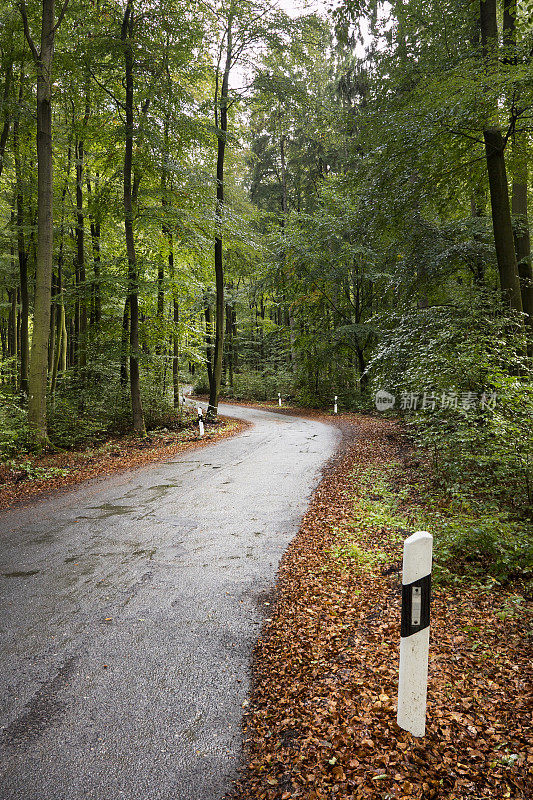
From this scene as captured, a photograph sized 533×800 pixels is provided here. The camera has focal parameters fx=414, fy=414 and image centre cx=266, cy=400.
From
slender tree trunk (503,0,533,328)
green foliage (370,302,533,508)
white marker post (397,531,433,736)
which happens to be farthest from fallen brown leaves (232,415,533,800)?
slender tree trunk (503,0,533,328)

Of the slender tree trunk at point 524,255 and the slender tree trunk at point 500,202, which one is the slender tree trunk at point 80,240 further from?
the slender tree trunk at point 524,255

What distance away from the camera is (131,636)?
355cm

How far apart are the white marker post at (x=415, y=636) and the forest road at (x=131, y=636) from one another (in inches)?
41.4

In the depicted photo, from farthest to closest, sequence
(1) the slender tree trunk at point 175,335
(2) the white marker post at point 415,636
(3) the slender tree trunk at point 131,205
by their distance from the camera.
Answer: (1) the slender tree trunk at point 175,335 < (3) the slender tree trunk at point 131,205 < (2) the white marker post at point 415,636

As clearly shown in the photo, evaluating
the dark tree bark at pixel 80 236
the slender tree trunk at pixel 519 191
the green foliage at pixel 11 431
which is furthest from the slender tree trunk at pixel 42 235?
the slender tree trunk at pixel 519 191

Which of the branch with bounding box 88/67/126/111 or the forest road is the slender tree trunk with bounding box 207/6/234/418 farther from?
the forest road

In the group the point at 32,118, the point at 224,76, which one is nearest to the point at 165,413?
the point at 32,118

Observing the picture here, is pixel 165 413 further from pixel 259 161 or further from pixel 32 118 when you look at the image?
pixel 259 161

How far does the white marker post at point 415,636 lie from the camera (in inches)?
89.0

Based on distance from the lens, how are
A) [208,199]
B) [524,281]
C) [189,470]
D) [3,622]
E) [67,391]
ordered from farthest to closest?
[67,391] < [208,199] < [524,281] < [189,470] < [3,622]

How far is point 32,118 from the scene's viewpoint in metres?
11.4

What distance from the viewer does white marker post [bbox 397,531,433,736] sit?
226cm

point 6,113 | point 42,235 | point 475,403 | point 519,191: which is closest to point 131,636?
point 475,403

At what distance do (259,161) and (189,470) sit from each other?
80.6ft
